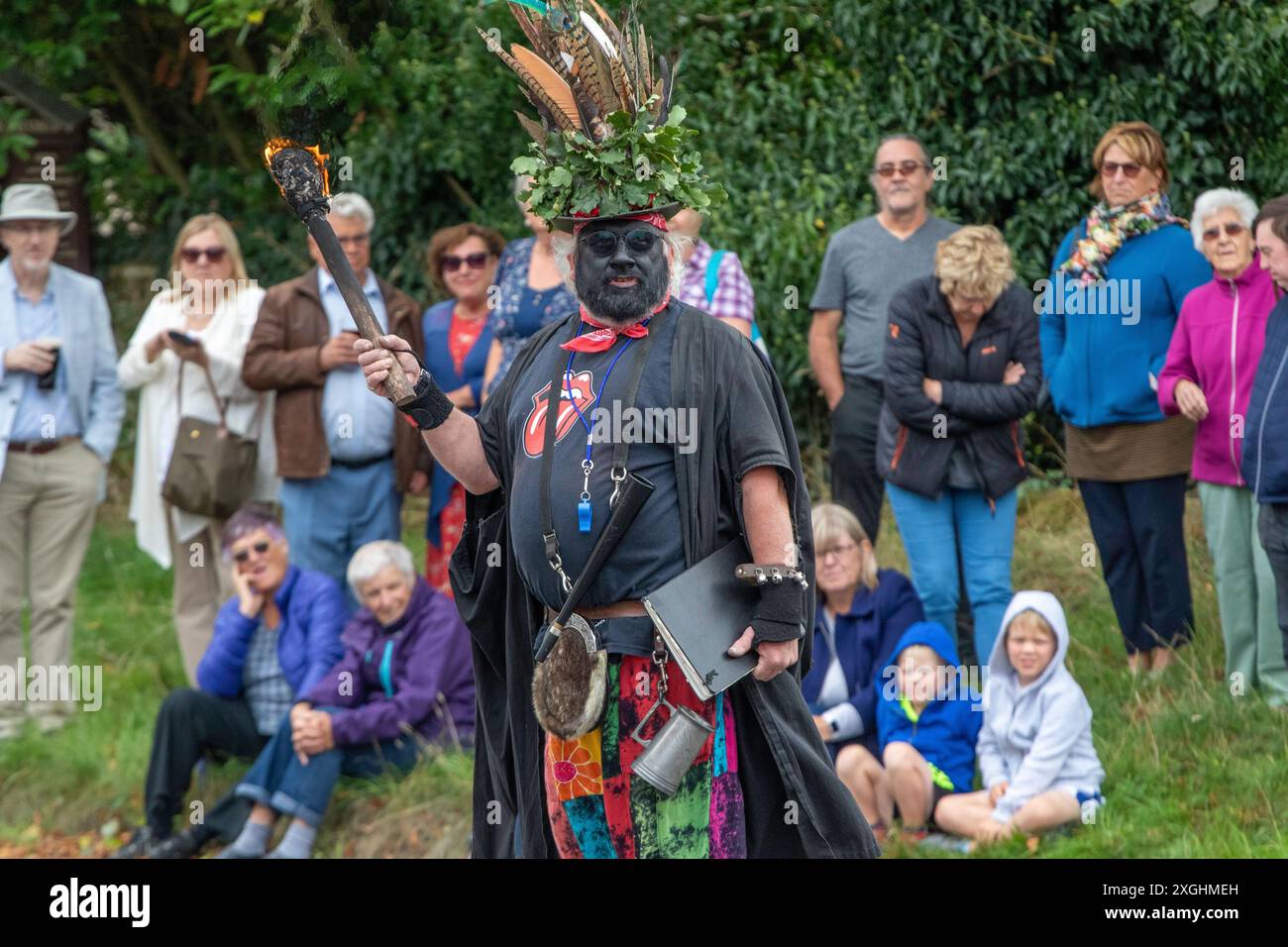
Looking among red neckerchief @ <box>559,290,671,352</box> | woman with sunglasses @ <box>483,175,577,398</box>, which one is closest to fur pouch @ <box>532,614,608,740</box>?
red neckerchief @ <box>559,290,671,352</box>

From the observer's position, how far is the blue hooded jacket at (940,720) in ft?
21.1

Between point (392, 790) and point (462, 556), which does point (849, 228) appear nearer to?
point (392, 790)

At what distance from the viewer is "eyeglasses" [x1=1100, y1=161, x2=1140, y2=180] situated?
7.01 meters

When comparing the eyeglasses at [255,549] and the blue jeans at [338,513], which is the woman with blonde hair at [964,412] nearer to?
the blue jeans at [338,513]

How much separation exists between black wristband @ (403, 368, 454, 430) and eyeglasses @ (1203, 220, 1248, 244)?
352 centimetres

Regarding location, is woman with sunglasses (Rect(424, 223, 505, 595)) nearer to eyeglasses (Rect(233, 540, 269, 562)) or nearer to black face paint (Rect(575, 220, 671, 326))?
eyeglasses (Rect(233, 540, 269, 562))

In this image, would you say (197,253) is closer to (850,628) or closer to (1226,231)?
A: (850,628)

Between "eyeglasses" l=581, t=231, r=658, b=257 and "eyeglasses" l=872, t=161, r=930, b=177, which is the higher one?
"eyeglasses" l=872, t=161, r=930, b=177

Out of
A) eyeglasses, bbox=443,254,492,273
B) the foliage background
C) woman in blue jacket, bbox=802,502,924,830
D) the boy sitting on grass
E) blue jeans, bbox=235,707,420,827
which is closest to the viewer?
the boy sitting on grass

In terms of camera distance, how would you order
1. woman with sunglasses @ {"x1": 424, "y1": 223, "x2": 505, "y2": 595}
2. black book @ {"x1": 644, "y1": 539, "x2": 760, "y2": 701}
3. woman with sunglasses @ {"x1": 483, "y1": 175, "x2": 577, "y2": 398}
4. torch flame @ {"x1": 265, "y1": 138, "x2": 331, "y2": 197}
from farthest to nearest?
woman with sunglasses @ {"x1": 424, "y1": 223, "x2": 505, "y2": 595}
woman with sunglasses @ {"x1": 483, "y1": 175, "x2": 577, "y2": 398}
torch flame @ {"x1": 265, "y1": 138, "x2": 331, "y2": 197}
black book @ {"x1": 644, "y1": 539, "x2": 760, "y2": 701}

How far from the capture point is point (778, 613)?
416 cm

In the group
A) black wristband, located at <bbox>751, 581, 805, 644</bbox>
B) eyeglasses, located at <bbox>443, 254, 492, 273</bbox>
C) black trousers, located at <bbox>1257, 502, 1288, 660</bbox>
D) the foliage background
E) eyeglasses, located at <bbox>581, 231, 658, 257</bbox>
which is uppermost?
the foliage background

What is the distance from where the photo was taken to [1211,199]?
673 cm

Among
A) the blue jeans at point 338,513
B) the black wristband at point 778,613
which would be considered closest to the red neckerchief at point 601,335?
the black wristband at point 778,613
